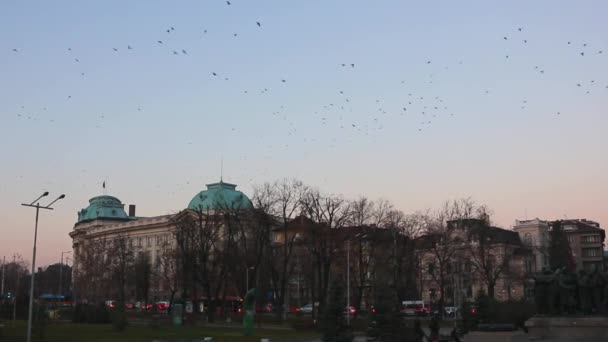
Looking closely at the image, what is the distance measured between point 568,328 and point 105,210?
154m

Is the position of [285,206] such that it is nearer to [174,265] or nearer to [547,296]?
[174,265]

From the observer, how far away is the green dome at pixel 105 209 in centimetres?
17300

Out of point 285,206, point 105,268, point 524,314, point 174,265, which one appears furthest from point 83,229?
point 524,314

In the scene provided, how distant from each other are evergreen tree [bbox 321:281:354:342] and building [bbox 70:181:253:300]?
70.7 meters

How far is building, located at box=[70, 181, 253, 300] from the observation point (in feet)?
365

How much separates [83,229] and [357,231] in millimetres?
108047

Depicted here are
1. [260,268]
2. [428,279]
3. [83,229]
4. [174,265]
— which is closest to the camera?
[260,268]

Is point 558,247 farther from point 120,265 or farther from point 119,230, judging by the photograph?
point 119,230

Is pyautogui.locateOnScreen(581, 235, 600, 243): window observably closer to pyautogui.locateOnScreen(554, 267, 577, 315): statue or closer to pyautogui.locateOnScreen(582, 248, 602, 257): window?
pyautogui.locateOnScreen(582, 248, 602, 257): window

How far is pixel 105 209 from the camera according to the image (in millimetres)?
173875

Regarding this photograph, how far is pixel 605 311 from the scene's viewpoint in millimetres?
33219

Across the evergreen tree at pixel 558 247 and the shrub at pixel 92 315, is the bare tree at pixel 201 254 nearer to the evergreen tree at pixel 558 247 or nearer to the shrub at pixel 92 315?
the shrub at pixel 92 315

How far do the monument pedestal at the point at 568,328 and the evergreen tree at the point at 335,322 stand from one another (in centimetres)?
1075

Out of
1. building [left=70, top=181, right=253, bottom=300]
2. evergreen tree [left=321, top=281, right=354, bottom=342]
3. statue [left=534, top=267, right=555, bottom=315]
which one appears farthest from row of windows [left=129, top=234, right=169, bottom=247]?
statue [left=534, top=267, right=555, bottom=315]
